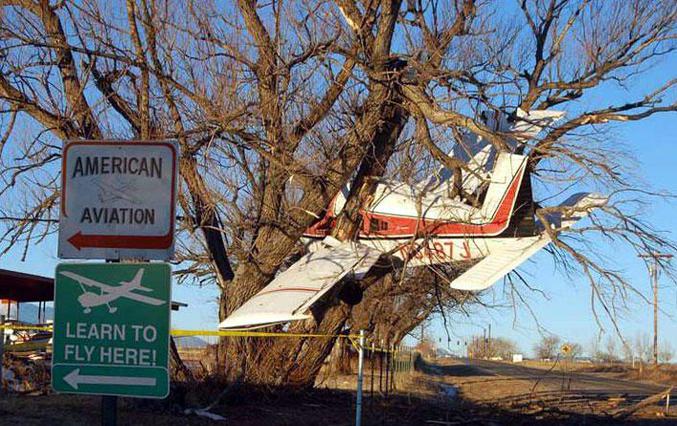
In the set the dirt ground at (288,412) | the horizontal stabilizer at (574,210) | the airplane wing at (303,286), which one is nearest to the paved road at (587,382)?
the dirt ground at (288,412)

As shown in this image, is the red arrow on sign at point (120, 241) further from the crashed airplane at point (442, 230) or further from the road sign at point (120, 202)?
the crashed airplane at point (442, 230)

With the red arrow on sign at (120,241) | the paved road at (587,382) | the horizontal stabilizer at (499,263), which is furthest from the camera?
the paved road at (587,382)

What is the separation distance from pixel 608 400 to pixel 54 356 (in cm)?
2549

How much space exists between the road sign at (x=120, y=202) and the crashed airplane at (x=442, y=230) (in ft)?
24.2

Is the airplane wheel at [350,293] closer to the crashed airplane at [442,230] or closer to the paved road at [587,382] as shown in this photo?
the crashed airplane at [442,230]

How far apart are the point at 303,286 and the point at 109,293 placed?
820cm

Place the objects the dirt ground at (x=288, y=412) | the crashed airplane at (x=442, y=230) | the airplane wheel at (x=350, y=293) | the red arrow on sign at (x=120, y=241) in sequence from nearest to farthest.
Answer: the red arrow on sign at (x=120, y=241)
the dirt ground at (x=288, y=412)
the crashed airplane at (x=442, y=230)
the airplane wheel at (x=350, y=293)

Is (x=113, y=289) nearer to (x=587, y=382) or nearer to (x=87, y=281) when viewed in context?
(x=87, y=281)

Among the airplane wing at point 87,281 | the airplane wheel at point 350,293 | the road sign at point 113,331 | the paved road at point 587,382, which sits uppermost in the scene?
the airplane wheel at point 350,293

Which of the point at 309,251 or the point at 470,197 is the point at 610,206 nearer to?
the point at 470,197

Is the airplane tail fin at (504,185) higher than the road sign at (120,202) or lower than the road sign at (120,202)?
higher

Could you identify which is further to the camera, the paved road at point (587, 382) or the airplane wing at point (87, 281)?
the paved road at point (587, 382)

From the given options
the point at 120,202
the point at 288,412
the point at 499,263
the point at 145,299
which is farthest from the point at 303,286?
the point at 145,299

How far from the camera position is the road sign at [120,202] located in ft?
14.9
